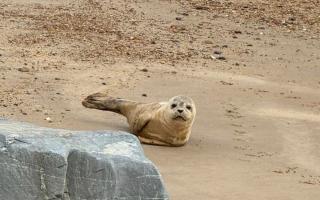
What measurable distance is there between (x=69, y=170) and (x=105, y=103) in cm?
424

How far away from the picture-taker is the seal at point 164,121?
8.91 metres

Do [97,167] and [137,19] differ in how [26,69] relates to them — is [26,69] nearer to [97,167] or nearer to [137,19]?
[137,19]

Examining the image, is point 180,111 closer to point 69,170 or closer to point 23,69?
point 23,69

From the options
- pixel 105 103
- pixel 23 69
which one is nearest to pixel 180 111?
pixel 105 103

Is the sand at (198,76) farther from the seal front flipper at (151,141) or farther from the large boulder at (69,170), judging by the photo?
the large boulder at (69,170)

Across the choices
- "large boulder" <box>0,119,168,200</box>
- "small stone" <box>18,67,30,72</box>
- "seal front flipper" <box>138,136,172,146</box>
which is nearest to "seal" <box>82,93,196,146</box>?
"seal front flipper" <box>138,136,172,146</box>

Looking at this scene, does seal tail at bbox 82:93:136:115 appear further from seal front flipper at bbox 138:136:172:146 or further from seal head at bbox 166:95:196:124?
seal head at bbox 166:95:196:124

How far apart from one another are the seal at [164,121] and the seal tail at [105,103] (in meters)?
0.17

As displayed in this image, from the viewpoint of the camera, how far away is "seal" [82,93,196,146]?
8914 mm

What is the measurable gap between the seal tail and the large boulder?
3822 millimetres

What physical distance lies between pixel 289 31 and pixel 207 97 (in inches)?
159

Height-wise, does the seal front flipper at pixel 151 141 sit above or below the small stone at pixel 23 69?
below

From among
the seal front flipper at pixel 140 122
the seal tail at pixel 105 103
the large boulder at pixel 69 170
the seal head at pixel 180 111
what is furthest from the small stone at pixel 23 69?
the large boulder at pixel 69 170

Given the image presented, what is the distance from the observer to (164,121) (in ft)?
29.6
